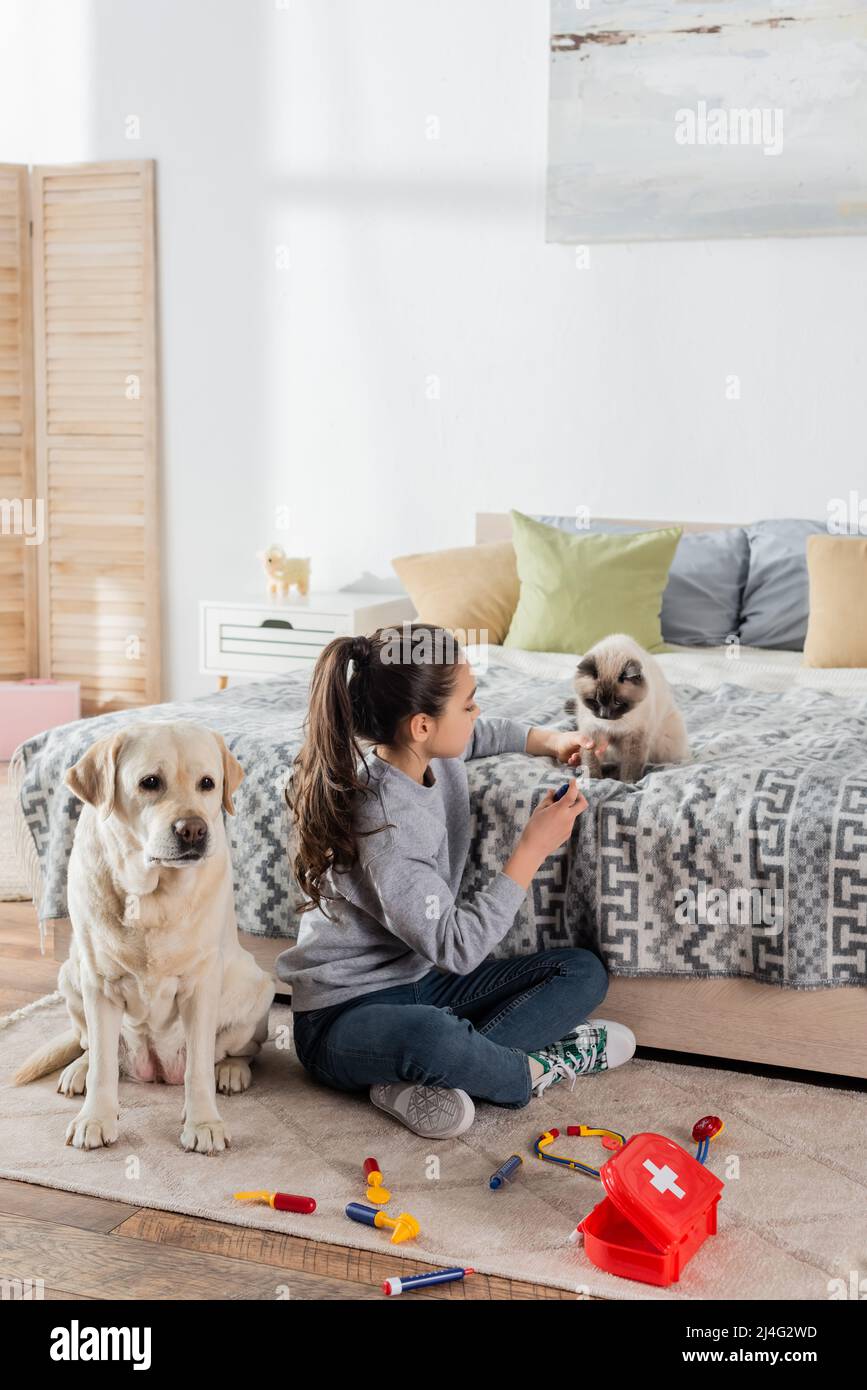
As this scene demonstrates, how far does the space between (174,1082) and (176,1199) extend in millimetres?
382

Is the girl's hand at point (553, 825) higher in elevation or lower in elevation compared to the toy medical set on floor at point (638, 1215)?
higher

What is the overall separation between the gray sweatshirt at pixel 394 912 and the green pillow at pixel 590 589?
1458mm

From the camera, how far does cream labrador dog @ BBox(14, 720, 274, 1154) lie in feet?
6.40

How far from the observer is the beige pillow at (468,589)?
3885 millimetres

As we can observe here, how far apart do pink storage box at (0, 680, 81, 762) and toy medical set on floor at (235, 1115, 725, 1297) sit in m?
3.19

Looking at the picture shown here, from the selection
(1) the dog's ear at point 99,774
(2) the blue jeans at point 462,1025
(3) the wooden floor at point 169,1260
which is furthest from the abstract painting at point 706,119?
(3) the wooden floor at point 169,1260

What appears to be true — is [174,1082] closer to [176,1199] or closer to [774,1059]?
[176,1199]

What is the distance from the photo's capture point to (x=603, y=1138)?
207 centimetres

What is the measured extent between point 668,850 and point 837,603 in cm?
149

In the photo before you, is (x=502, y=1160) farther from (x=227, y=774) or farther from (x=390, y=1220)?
(x=227, y=774)

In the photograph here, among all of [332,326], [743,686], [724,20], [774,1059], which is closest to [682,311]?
[724,20]

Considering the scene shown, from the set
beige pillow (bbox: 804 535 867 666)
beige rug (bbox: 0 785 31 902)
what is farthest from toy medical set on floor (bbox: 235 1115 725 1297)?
beige pillow (bbox: 804 535 867 666)

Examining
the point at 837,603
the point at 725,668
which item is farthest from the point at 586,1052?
the point at 837,603

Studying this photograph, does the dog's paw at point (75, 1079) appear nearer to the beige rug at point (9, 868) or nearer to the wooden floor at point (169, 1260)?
the wooden floor at point (169, 1260)
